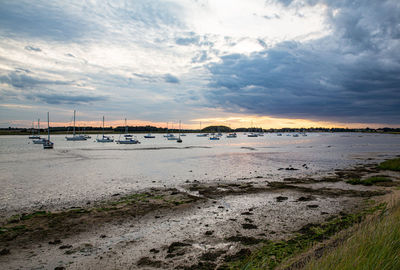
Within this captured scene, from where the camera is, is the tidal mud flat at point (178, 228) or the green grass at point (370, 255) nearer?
the green grass at point (370, 255)

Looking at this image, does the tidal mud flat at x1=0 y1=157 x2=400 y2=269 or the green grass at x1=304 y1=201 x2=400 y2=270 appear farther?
the tidal mud flat at x1=0 y1=157 x2=400 y2=269

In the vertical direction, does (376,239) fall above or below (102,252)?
above

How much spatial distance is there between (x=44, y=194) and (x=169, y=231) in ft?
45.7

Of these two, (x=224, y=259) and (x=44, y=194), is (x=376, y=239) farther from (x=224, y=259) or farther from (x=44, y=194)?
(x=44, y=194)

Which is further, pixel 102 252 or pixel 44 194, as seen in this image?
pixel 44 194

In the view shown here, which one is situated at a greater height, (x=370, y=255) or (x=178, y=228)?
(x=370, y=255)

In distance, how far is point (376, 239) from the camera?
4633 mm

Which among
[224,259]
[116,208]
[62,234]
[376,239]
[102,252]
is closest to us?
[376,239]

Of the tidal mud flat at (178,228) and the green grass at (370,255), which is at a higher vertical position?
the green grass at (370,255)

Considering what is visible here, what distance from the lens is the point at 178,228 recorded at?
11500 millimetres

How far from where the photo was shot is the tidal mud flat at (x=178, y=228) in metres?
8.56

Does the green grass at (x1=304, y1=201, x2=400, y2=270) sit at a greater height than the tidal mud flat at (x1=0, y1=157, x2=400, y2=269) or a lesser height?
greater

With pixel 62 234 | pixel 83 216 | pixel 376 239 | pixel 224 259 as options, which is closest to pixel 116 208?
pixel 83 216

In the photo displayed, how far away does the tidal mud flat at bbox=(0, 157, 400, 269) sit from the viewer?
856cm
